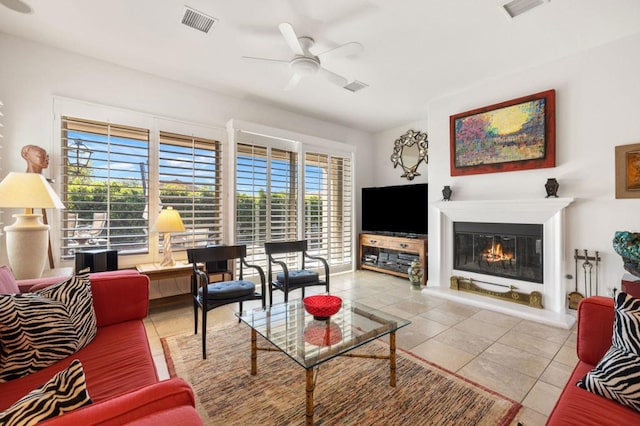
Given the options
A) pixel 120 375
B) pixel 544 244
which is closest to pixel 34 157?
pixel 120 375

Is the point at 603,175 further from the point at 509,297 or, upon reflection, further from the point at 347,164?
the point at 347,164

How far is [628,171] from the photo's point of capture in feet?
8.93

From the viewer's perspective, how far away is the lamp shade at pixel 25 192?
6.58ft

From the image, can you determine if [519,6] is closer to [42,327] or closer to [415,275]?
[415,275]

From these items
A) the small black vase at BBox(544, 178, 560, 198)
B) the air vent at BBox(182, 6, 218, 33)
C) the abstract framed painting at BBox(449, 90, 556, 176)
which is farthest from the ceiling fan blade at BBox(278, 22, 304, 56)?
the small black vase at BBox(544, 178, 560, 198)

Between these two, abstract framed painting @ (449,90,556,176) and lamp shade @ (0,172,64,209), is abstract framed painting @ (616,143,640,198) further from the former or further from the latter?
lamp shade @ (0,172,64,209)

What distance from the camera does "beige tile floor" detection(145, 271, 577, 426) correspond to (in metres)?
1.91

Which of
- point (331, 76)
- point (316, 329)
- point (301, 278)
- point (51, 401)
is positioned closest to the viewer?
point (51, 401)

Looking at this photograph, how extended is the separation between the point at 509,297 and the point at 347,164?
329 centimetres

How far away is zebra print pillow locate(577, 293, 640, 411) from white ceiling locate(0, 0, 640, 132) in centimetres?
234

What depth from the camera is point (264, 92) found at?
3928mm

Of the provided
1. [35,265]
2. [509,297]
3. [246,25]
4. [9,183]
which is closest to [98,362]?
[35,265]

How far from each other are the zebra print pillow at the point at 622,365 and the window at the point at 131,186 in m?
3.77

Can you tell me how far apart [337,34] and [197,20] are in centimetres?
125
